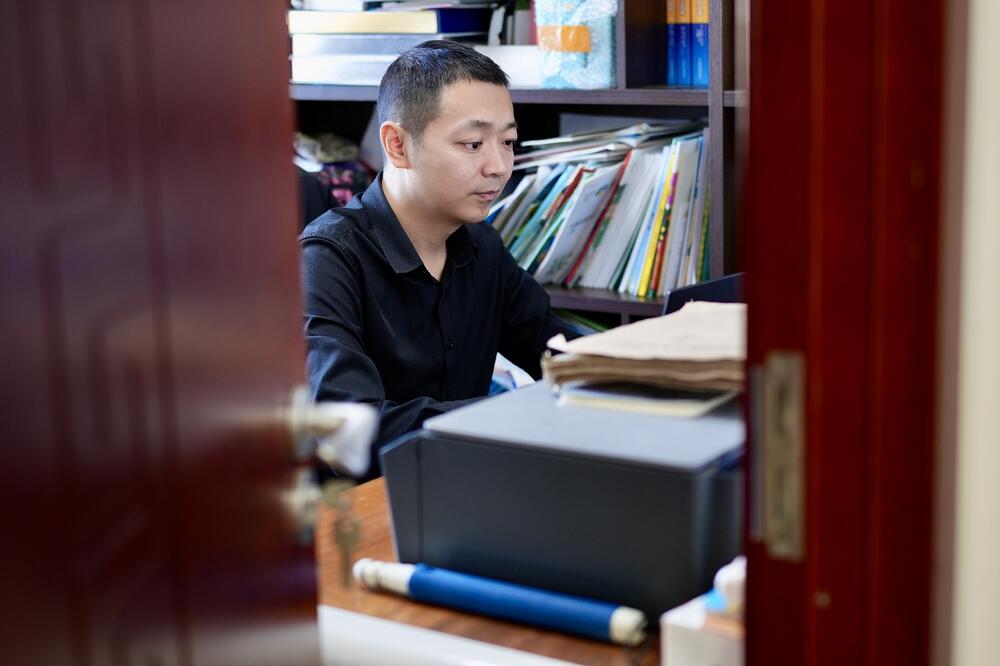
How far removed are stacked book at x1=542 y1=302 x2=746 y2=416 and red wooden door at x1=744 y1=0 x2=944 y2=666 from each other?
13.6 inches

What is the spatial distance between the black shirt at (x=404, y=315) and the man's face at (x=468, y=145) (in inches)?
3.4

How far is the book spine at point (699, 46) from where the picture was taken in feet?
8.26

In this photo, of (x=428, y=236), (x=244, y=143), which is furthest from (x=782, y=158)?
(x=428, y=236)

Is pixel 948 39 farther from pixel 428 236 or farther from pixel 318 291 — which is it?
pixel 428 236

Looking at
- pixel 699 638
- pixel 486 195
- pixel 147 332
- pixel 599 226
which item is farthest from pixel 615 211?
pixel 147 332

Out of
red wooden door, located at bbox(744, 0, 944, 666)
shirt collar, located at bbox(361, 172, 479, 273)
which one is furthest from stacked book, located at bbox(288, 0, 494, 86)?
red wooden door, located at bbox(744, 0, 944, 666)

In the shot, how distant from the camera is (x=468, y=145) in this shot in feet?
7.41

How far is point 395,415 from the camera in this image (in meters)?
1.78

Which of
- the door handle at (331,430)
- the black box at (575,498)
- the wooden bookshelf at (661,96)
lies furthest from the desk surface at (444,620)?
the wooden bookshelf at (661,96)

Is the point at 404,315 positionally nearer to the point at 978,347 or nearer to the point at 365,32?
the point at 365,32

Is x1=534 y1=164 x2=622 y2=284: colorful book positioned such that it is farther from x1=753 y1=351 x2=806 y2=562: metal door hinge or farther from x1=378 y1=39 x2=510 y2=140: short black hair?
x1=753 y1=351 x2=806 y2=562: metal door hinge

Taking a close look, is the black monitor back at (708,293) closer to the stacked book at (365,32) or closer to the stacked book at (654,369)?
the stacked book at (654,369)

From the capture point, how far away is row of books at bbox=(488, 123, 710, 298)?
2.58 m

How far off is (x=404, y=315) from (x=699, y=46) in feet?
2.83
